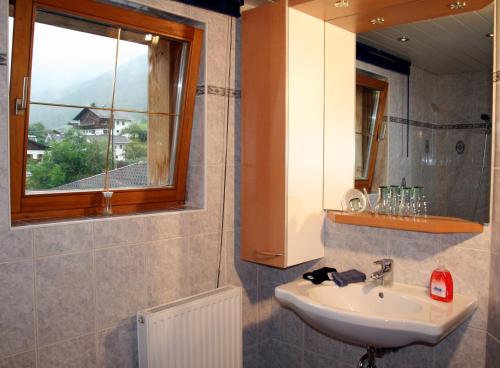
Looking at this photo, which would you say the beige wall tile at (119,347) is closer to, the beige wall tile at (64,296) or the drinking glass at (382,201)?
the beige wall tile at (64,296)

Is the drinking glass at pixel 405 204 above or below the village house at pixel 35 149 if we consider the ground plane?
below

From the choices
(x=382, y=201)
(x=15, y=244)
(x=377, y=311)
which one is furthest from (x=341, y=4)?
(x=15, y=244)

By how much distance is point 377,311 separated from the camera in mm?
2092

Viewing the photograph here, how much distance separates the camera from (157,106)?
2.31 meters

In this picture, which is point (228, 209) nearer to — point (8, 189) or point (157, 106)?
point (157, 106)

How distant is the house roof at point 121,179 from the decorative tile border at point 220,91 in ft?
1.54

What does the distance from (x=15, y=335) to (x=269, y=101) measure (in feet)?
4.87

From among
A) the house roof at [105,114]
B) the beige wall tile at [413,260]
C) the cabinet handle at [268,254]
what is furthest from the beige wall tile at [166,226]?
the beige wall tile at [413,260]

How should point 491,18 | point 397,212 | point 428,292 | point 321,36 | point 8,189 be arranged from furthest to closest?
1. point 321,36
2. point 397,212
3. point 428,292
4. point 491,18
5. point 8,189

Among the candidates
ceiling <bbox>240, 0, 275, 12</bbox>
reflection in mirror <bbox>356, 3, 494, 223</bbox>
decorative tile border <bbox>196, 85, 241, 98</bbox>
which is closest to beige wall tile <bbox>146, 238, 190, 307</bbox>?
decorative tile border <bbox>196, 85, 241, 98</bbox>

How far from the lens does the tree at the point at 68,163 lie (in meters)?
1.93

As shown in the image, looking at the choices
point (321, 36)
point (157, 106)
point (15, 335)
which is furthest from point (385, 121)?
point (15, 335)

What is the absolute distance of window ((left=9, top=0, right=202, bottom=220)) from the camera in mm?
1832

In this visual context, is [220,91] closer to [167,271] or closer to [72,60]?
[72,60]
